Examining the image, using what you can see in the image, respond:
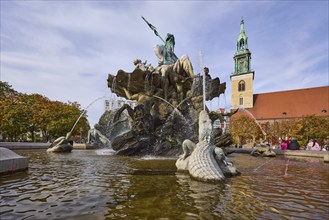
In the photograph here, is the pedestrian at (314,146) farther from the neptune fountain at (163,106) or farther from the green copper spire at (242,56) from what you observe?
the green copper spire at (242,56)

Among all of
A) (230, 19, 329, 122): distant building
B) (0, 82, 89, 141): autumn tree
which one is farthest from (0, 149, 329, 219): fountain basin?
(230, 19, 329, 122): distant building

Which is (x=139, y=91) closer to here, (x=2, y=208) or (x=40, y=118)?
(x=2, y=208)

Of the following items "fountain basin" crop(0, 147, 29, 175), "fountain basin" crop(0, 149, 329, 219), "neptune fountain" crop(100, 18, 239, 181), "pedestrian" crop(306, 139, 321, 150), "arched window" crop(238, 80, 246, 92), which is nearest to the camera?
"fountain basin" crop(0, 149, 329, 219)

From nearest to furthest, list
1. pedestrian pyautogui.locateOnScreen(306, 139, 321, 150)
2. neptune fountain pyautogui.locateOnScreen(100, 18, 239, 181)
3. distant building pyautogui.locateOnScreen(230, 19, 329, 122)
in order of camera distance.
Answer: neptune fountain pyautogui.locateOnScreen(100, 18, 239, 181), pedestrian pyautogui.locateOnScreen(306, 139, 321, 150), distant building pyautogui.locateOnScreen(230, 19, 329, 122)

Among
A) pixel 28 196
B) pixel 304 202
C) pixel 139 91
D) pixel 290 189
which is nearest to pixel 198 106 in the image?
pixel 139 91

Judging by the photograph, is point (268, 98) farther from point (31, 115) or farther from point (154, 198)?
point (154, 198)

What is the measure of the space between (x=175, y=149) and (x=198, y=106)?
3.97m

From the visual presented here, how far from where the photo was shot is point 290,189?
5.64 metres

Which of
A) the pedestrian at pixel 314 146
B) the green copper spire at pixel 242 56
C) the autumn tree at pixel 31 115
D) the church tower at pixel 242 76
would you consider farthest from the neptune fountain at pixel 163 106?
the green copper spire at pixel 242 56

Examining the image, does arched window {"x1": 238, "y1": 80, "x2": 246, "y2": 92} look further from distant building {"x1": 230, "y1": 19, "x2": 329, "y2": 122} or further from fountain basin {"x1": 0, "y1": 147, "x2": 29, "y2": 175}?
fountain basin {"x1": 0, "y1": 147, "x2": 29, "y2": 175}

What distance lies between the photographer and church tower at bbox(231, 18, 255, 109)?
7269cm

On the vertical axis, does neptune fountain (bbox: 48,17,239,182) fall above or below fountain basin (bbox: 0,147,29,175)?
above

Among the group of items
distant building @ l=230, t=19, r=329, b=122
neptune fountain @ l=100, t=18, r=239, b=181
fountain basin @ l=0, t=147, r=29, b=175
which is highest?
distant building @ l=230, t=19, r=329, b=122

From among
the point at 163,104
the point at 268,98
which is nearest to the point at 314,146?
the point at 163,104
